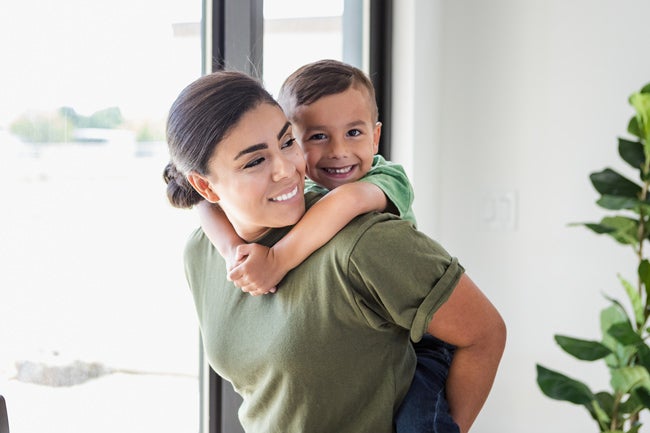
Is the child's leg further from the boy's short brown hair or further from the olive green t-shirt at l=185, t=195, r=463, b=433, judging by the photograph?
the boy's short brown hair

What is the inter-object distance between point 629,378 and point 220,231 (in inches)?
24.8

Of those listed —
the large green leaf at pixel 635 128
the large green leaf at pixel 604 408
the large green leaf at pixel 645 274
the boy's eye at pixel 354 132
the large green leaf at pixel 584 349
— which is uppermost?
the large green leaf at pixel 635 128

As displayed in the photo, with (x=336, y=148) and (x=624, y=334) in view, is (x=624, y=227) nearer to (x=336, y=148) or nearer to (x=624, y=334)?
(x=624, y=334)

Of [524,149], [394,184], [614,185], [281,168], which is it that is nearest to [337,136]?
[394,184]

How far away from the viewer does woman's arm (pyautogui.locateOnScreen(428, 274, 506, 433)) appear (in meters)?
1.07

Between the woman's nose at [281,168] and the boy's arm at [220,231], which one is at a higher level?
the woman's nose at [281,168]

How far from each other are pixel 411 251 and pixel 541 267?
4.83ft

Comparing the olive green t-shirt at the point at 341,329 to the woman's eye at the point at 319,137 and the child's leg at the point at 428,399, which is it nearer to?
the child's leg at the point at 428,399

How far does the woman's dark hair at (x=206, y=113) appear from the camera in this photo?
1.06 meters

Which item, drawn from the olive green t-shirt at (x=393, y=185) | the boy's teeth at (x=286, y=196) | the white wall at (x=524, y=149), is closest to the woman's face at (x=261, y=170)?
the boy's teeth at (x=286, y=196)

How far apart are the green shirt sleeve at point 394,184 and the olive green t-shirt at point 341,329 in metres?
0.12

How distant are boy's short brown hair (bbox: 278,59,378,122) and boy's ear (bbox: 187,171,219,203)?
0.20 m

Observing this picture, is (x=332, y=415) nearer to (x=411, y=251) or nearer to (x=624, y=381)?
(x=411, y=251)

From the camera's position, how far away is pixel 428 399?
114 cm
